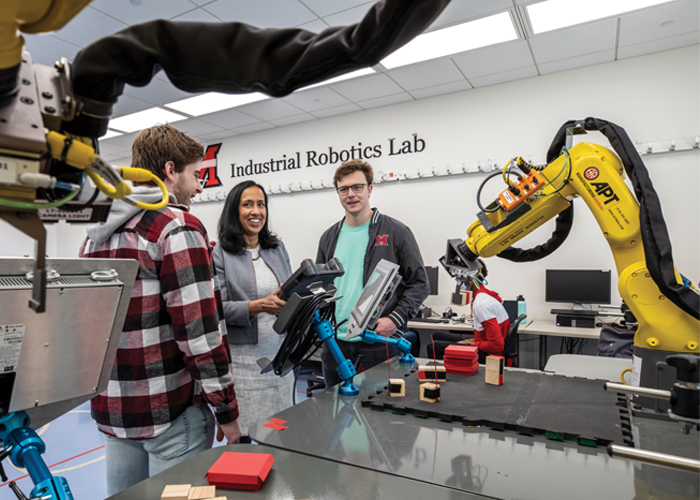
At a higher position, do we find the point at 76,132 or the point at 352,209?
the point at 352,209

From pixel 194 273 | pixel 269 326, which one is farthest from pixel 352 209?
pixel 194 273

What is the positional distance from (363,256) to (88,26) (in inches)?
114

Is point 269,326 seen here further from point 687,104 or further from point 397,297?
point 687,104

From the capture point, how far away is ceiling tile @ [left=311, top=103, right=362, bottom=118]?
16.3 ft

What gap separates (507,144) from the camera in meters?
4.36

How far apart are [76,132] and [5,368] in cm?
41

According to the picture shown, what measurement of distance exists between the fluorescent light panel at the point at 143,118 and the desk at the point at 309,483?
15.8 feet

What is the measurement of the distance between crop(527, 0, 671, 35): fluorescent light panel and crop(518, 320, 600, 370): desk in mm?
2496

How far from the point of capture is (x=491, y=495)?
774 millimetres

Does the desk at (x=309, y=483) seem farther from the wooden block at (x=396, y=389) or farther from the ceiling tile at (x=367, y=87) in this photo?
the ceiling tile at (x=367, y=87)

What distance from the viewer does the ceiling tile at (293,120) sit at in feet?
17.5

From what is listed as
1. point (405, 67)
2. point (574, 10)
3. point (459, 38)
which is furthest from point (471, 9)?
point (405, 67)

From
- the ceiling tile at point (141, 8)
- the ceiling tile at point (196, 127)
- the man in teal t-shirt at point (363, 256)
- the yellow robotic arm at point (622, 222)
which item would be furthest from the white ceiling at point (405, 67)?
the yellow robotic arm at point (622, 222)

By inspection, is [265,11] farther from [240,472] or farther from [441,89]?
[240,472]
